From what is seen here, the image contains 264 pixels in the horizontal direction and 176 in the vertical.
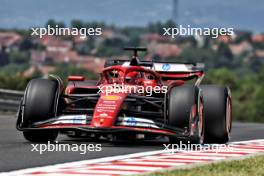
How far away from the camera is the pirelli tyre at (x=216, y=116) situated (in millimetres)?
17734

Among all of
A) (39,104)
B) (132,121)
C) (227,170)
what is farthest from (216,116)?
(227,170)

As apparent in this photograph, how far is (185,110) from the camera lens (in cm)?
1631

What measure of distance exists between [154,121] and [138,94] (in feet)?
2.82

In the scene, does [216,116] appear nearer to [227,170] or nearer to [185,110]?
[185,110]

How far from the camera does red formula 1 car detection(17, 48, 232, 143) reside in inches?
640

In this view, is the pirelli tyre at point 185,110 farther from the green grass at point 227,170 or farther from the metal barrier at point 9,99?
the metal barrier at point 9,99

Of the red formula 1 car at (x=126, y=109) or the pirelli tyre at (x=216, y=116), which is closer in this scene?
the red formula 1 car at (x=126, y=109)

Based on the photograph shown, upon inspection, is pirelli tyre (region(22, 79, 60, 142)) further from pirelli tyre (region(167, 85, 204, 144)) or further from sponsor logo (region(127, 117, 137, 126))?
pirelli tyre (region(167, 85, 204, 144))

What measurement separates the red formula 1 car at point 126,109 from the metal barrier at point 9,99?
11.4m

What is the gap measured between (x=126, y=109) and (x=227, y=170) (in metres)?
4.02

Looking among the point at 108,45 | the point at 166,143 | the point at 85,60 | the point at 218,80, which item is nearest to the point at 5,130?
the point at 166,143

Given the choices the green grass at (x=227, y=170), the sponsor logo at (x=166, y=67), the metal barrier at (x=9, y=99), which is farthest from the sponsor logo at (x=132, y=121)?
the metal barrier at (x=9, y=99)

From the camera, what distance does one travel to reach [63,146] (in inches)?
639

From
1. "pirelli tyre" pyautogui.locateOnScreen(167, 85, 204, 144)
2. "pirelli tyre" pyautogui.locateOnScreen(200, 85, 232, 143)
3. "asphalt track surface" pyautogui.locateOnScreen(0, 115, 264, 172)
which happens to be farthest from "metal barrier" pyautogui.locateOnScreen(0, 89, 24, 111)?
"pirelli tyre" pyautogui.locateOnScreen(167, 85, 204, 144)
